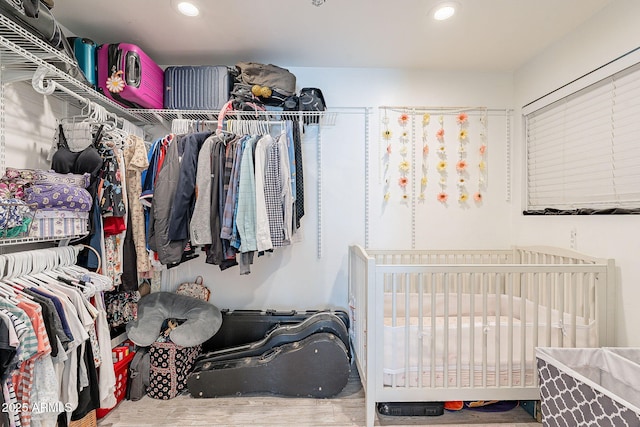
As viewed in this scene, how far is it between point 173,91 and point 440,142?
79.1 inches

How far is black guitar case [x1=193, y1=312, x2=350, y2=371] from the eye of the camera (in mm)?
1902

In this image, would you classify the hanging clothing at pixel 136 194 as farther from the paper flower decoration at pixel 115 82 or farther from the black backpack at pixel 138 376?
the black backpack at pixel 138 376

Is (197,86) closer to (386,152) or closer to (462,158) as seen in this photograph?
(386,152)

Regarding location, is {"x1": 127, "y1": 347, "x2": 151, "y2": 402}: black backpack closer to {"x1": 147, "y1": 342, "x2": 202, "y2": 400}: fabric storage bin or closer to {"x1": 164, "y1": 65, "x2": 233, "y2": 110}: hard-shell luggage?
{"x1": 147, "y1": 342, "x2": 202, "y2": 400}: fabric storage bin

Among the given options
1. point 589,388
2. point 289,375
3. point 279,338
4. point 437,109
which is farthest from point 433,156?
point 289,375

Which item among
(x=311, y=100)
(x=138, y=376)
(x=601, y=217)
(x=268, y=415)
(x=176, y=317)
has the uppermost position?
(x=311, y=100)

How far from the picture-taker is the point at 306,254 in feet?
7.55

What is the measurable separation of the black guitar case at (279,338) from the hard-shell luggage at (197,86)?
5.31ft

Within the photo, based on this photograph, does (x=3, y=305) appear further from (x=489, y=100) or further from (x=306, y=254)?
(x=489, y=100)

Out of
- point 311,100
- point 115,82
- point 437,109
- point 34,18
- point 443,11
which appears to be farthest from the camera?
point 437,109

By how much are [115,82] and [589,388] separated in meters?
2.72

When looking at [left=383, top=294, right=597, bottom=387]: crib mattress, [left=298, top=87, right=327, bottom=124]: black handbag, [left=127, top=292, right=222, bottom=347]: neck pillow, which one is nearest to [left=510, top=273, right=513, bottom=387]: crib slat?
[left=383, top=294, right=597, bottom=387]: crib mattress

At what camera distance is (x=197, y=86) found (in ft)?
6.53

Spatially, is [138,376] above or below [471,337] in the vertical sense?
below
